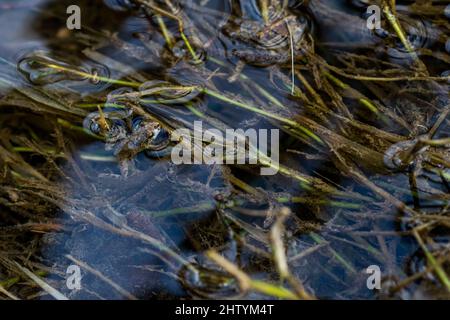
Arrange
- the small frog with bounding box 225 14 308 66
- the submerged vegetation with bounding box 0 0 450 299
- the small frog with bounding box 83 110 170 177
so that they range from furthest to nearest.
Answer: the small frog with bounding box 225 14 308 66
the small frog with bounding box 83 110 170 177
the submerged vegetation with bounding box 0 0 450 299

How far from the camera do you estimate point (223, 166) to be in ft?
5.96

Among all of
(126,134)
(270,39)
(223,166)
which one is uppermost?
(270,39)

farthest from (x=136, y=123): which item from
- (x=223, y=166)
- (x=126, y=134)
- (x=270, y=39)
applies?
(x=270, y=39)

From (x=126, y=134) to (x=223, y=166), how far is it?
1.40 ft

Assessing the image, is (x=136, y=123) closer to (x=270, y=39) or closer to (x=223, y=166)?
(x=223, y=166)

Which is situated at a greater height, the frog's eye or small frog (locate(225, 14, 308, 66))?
small frog (locate(225, 14, 308, 66))

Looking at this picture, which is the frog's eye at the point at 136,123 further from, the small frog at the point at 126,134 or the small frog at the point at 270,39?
the small frog at the point at 270,39

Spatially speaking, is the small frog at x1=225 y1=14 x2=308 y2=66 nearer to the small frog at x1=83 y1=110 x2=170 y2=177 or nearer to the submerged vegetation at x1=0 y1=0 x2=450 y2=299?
the submerged vegetation at x1=0 y1=0 x2=450 y2=299

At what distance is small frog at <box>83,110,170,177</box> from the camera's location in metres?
1.90

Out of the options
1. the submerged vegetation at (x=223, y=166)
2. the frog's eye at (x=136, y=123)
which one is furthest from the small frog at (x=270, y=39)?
the frog's eye at (x=136, y=123)

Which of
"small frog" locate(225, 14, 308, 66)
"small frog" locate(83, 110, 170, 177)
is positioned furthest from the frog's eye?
"small frog" locate(225, 14, 308, 66)

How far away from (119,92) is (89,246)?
2.22ft

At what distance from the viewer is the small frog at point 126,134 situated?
1904mm

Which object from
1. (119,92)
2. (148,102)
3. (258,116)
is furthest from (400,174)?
(119,92)
